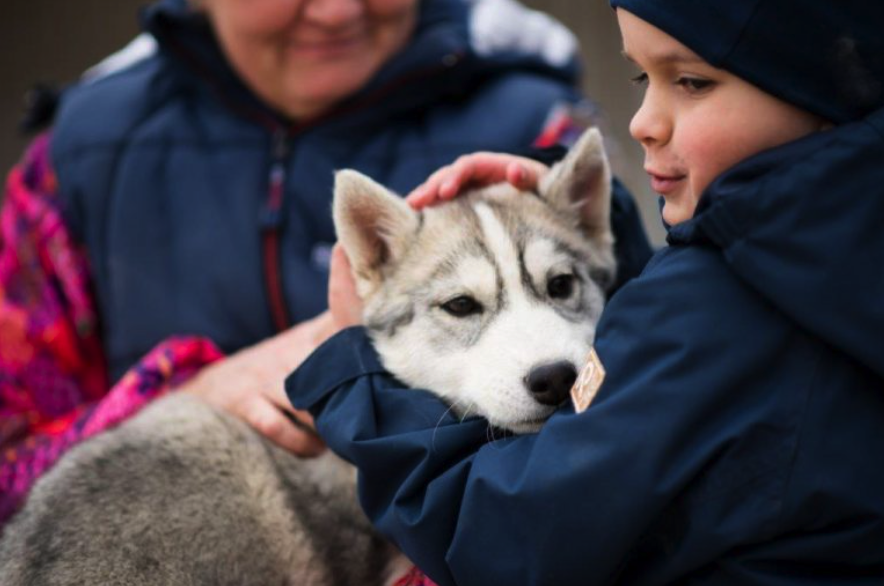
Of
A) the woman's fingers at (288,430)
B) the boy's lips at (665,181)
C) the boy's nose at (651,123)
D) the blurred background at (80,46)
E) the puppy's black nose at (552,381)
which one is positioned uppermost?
the boy's nose at (651,123)

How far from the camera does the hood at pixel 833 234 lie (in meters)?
1.66

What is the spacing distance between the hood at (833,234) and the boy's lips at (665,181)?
338 millimetres

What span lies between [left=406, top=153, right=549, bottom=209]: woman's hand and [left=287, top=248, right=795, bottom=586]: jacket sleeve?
969mm

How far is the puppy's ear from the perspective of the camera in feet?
9.34

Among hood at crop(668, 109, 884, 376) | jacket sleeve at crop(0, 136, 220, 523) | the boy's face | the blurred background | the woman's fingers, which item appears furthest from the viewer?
the blurred background

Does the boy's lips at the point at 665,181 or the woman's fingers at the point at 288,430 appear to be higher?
the boy's lips at the point at 665,181

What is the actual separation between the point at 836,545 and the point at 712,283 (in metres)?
0.49

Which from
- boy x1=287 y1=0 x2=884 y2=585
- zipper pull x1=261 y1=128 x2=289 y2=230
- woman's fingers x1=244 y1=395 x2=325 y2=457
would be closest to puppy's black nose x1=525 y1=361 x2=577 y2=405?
boy x1=287 y1=0 x2=884 y2=585

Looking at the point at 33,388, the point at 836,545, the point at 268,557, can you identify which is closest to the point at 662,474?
the point at 836,545

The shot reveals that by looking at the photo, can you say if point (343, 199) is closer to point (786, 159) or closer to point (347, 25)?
point (347, 25)

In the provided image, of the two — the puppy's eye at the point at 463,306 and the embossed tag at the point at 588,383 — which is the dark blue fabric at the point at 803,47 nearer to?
the embossed tag at the point at 588,383

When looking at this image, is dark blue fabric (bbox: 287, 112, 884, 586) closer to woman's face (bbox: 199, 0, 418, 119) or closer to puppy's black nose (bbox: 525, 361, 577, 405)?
puppy's black nose (bbox: 525, 361, 577, 405)

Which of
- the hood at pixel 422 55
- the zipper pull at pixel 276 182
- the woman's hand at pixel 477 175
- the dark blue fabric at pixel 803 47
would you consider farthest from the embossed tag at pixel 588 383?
the hood at pixel 422 55

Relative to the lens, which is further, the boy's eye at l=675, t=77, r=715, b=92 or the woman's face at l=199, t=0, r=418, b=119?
the woman's face at l=199, t=0, r=418, b=119
